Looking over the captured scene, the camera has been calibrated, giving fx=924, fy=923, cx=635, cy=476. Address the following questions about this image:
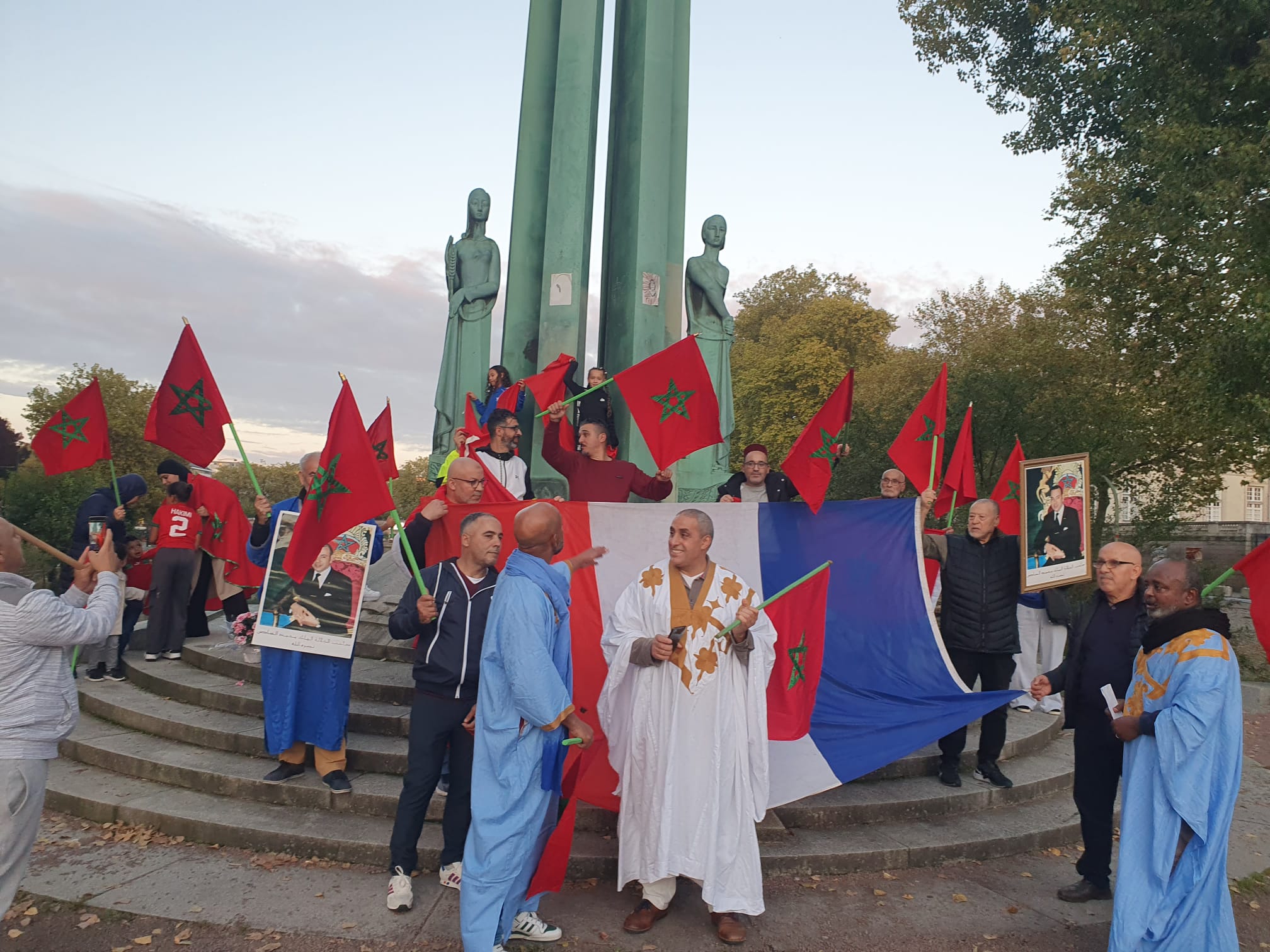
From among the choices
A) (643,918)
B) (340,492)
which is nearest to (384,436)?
(340,492)

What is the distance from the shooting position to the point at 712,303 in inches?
485

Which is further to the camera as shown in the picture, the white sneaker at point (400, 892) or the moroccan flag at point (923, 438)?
the moroccan flag at point (923, 438)

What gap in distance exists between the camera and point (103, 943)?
4.34 meters

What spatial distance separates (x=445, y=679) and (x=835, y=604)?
2937 millimetres

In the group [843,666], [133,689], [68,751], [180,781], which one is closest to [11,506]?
[133,689]

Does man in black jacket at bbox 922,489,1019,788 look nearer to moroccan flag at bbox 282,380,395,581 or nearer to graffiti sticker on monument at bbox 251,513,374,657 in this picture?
moroccan flag at bbox 282,380,395,581

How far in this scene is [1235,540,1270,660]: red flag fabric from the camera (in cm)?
445

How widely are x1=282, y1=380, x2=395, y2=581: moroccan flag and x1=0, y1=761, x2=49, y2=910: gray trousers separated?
1562mm

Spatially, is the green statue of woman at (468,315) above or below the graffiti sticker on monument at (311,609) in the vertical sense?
above

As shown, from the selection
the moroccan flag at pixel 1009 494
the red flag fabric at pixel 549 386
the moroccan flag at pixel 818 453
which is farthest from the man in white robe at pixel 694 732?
the red flag fabric at pixel 549 386

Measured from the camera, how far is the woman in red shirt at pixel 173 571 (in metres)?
8.60

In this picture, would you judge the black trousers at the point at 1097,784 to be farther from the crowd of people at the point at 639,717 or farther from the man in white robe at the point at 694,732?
the man in white robe at the point at 694,732

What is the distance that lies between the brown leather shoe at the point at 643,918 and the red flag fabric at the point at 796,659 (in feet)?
3.54

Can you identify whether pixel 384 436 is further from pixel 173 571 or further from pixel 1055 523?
pixel 1055 523
